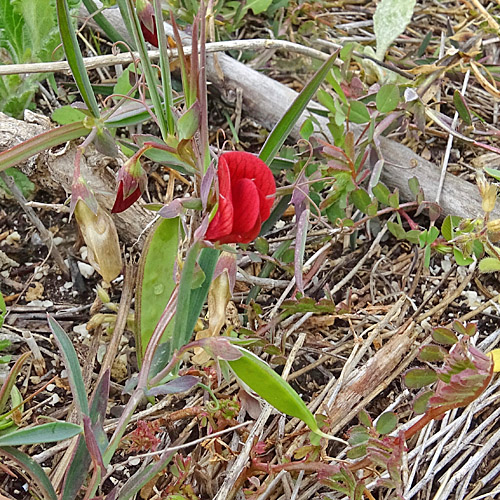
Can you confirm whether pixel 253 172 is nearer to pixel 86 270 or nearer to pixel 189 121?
pixel 189 121

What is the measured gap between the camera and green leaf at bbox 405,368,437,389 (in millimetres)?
920

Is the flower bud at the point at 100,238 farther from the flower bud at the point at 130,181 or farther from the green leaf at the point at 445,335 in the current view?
the green leaf at the point at 445,335

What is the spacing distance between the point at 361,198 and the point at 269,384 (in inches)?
24.5

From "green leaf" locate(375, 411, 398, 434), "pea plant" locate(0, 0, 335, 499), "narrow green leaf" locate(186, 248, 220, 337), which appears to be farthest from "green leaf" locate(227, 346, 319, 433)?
"green leaf" locate(375, 411, 398, 434)

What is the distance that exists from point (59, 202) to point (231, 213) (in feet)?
2.74

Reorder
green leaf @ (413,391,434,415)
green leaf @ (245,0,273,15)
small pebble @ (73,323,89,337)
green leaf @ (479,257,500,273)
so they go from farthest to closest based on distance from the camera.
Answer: green leaf @ (245,0,273,15)
small pebble @ (73,323,89,337)
green leaf @ (479,257,500,273)
green leaf @ (413,391,434,415)

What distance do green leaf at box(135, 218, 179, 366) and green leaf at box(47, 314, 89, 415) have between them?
0.10 meters

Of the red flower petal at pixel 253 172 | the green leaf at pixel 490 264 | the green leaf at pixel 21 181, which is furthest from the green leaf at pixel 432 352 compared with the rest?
the green leaf at pixel 21 181

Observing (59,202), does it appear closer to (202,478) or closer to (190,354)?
(190,354)

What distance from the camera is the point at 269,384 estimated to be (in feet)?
2.41

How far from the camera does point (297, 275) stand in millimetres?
892

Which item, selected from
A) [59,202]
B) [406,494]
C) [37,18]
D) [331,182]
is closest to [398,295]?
[331,182]

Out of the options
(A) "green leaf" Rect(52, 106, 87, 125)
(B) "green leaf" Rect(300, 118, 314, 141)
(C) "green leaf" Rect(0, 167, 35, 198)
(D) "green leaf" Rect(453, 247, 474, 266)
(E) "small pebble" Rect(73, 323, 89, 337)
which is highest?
(A) "green leaf" Rect(52, 106, 87, 125)

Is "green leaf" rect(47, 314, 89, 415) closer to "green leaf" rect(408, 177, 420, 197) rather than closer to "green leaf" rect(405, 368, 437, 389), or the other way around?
"green leaf" rect(405, 368, 437, 389)
